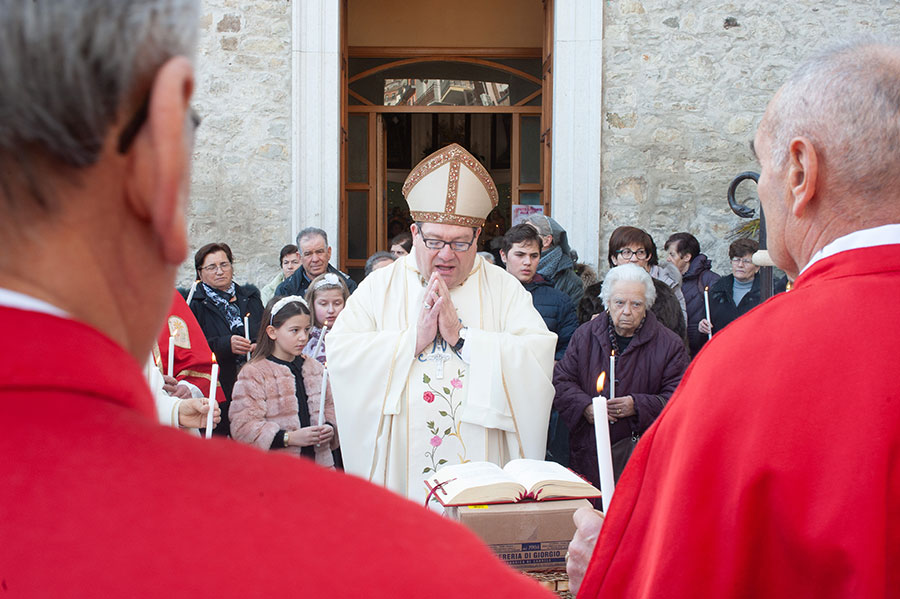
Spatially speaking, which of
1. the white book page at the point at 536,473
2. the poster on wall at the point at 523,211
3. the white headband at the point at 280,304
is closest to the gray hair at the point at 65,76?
the white book page at the point at 536,473

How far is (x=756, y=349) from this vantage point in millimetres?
1325

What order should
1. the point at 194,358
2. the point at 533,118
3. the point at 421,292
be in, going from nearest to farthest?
the point at 421,292 → the point at 194,358 → the point at 533,118

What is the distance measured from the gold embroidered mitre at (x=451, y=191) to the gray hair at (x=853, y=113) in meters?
2.39

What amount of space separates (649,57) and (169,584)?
26.6 ft

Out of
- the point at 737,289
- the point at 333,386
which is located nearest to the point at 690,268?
A: the point at 737,289

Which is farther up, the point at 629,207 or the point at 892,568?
the point at 629,207

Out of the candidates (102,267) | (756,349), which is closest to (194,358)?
(756,349)

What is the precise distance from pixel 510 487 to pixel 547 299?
313 cm

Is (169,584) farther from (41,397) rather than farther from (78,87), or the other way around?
(78,87)

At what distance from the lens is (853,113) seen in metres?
1.34

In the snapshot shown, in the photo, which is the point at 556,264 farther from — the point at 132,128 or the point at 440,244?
the point at 132,128

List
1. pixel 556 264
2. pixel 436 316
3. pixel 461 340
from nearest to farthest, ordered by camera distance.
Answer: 1. pixel 436 316
2. pixel 461 340
3. pixel 556 264

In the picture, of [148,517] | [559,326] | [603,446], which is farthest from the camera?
[559,326]

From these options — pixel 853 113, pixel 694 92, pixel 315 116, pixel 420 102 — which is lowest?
pixel 853 113
